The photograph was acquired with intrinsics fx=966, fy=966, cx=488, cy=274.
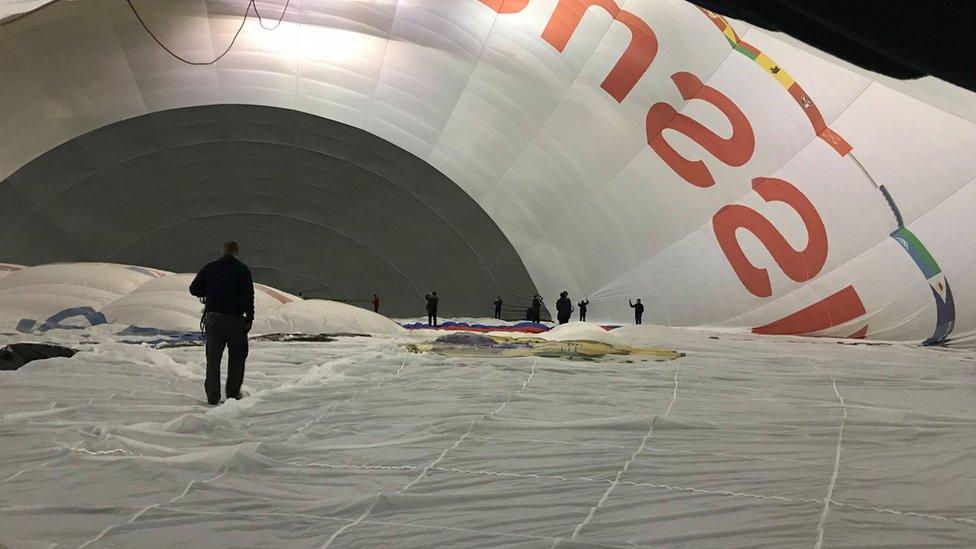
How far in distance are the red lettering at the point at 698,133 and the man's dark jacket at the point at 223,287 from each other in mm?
6564

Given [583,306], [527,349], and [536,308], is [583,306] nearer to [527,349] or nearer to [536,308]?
[536,308]

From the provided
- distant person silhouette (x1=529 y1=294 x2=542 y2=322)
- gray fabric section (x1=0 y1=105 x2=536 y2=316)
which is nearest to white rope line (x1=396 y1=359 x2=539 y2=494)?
distant person silhouette (x1=529 y1=294 x2=542 y2=322)

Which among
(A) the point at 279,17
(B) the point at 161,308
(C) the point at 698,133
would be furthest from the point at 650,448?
(A) the point at 279,17

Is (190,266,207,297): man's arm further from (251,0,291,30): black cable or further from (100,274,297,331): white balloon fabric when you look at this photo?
(251,0,291,30): black cable

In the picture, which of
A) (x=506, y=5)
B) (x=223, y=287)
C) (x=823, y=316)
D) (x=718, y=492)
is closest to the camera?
(x=718, y=492)

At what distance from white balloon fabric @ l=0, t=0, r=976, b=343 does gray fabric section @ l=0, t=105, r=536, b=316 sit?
0.45 m

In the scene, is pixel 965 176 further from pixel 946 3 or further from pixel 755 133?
pixel 946 3

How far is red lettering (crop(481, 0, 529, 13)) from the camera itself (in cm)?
1044

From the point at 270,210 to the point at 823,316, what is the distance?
9140 millimetres

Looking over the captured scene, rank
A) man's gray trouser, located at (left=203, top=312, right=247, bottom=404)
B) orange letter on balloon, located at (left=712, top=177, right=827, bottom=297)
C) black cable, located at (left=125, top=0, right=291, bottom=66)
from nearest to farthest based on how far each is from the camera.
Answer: man's gray trouser, located at (left=203, top=312, right=247, bottom=404)
orange letter on balloon, located at (left=712, top=177, right=827, bottom=297)
black cable, located at (left=125, top=0, right=291, bottom=66)

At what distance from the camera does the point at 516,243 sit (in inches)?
626

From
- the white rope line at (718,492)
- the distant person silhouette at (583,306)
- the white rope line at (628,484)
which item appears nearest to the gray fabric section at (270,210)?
the distant person silhouette at (583,306)

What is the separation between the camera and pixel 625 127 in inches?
456

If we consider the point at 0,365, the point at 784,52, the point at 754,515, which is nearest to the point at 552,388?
the point at 754,515
